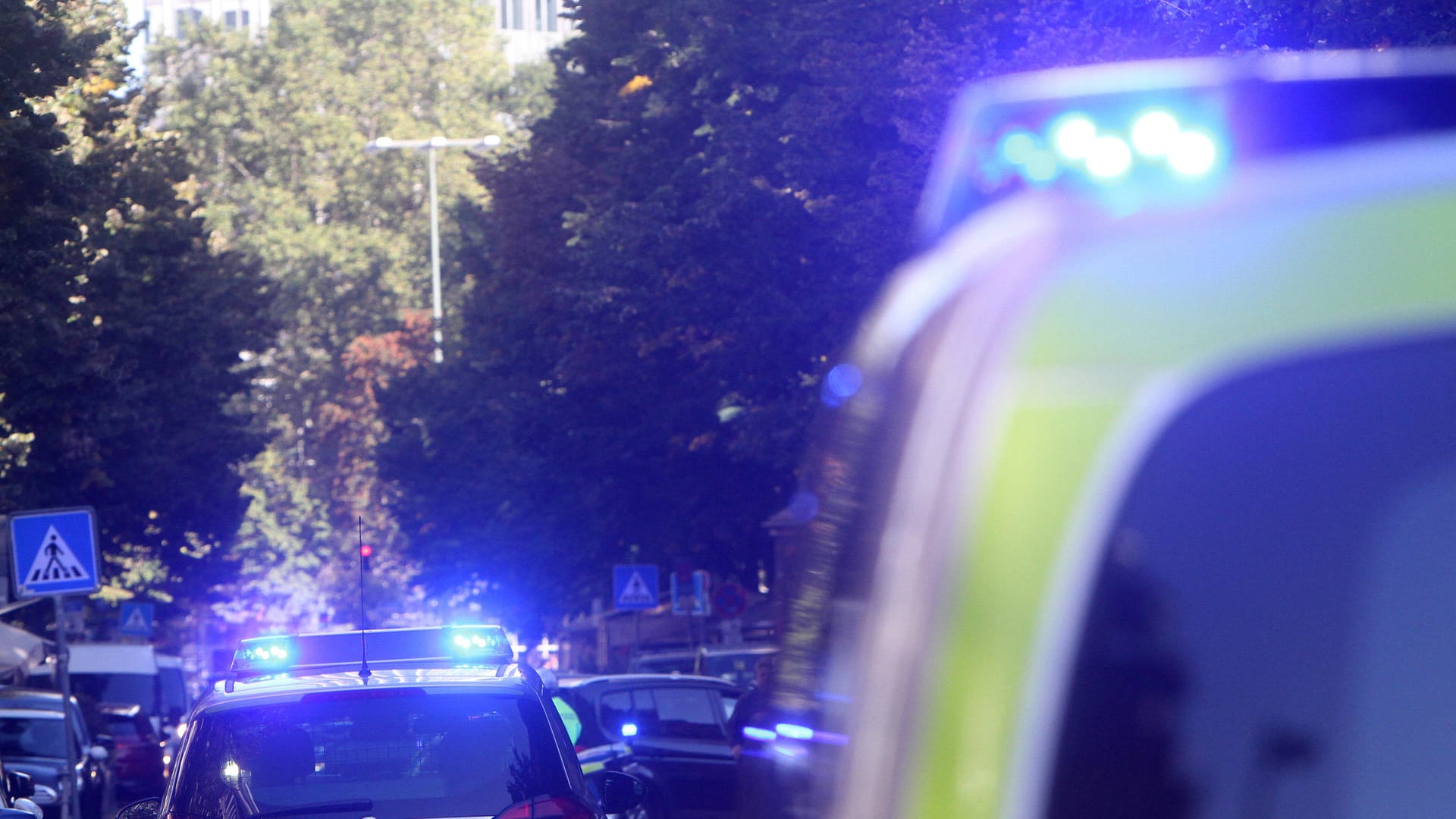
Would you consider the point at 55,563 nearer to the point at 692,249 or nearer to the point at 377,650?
the point at 377,650

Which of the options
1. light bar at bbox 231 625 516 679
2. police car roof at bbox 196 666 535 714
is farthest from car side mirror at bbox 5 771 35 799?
police car roof at bbox 196 666 535 714

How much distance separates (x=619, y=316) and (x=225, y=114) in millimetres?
46237

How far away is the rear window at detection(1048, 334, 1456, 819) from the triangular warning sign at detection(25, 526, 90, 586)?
16.9 metres

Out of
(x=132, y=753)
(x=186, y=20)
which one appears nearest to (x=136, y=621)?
(x=132, y=753)

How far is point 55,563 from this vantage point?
1734cm

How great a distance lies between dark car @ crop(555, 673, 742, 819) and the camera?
17.8m

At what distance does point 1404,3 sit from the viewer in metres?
15.3

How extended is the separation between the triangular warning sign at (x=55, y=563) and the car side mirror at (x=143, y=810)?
955 cm

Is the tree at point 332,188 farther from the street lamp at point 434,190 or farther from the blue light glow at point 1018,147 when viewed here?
the blue light glow at point 1018,147

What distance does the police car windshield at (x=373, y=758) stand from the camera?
22.5ft

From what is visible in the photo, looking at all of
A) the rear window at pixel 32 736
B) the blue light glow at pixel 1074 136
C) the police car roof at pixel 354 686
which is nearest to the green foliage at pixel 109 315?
the rear window at pixel 32 736

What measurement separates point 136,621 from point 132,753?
50.9 feet

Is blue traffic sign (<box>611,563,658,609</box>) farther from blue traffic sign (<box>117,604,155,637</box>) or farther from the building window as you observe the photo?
the building window

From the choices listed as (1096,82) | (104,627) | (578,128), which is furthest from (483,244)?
(1096,82)
